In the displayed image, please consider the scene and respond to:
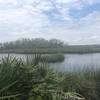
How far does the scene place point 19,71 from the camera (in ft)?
17.5

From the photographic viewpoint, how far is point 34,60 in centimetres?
611

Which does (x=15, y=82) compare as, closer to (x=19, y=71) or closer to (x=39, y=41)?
(x=19, y=71)

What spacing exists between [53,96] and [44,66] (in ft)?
2.56

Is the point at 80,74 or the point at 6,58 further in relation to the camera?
the point at 80,74

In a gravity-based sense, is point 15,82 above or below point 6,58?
below

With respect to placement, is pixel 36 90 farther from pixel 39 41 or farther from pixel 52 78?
pixel 39 41

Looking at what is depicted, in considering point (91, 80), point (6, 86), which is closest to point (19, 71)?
point (6, 86)

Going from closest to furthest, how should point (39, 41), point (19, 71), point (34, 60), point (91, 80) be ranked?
1. point (19, 71)
2. point (34, 60)
3. point (91, 80)
4. point (39, 41)

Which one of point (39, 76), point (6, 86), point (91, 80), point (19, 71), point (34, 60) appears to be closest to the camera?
point (6, 86)

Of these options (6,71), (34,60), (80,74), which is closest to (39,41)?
(80,74)

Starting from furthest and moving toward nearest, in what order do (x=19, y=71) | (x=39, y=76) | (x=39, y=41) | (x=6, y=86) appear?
1. (x=39, y=41)
2. (x=39, y=76)
3. (x=19, y=71)
4. (x=6, y=86)

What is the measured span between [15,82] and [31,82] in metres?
0.65

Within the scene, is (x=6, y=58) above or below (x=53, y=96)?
above

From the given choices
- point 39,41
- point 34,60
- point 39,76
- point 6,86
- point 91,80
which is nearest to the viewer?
point 6,86
